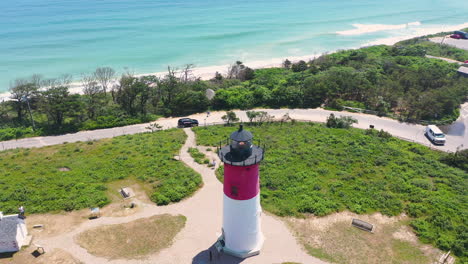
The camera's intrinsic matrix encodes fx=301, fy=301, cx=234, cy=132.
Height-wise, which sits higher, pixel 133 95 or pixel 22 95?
pixel 22 95

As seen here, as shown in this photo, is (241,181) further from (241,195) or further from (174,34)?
(174,34)

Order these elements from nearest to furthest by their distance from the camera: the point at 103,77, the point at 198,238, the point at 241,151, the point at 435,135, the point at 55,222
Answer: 1. the point at 241,151
2. the point at 198,238
3. the point at 55,222
4. the point at 435,135
5. the point at 103,77

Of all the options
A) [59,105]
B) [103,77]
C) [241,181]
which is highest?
[103,77]

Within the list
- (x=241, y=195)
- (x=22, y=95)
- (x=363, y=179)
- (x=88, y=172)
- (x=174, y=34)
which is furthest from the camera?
(x=174, y=34)

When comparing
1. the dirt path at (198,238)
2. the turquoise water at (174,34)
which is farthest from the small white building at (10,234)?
the turquoise water at (174,34)

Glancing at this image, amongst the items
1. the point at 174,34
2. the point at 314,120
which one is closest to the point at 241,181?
the point at 314,120

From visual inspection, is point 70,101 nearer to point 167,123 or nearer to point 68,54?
point 167,123

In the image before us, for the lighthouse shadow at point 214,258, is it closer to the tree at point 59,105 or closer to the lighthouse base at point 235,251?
the lighthouse base at point 235,251

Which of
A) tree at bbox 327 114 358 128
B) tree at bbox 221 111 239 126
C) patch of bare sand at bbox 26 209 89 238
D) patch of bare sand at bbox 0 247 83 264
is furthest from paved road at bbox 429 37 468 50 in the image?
patch of bare sand at bbox 0 247 83 264

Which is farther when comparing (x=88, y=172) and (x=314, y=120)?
(x=314, y=120)
